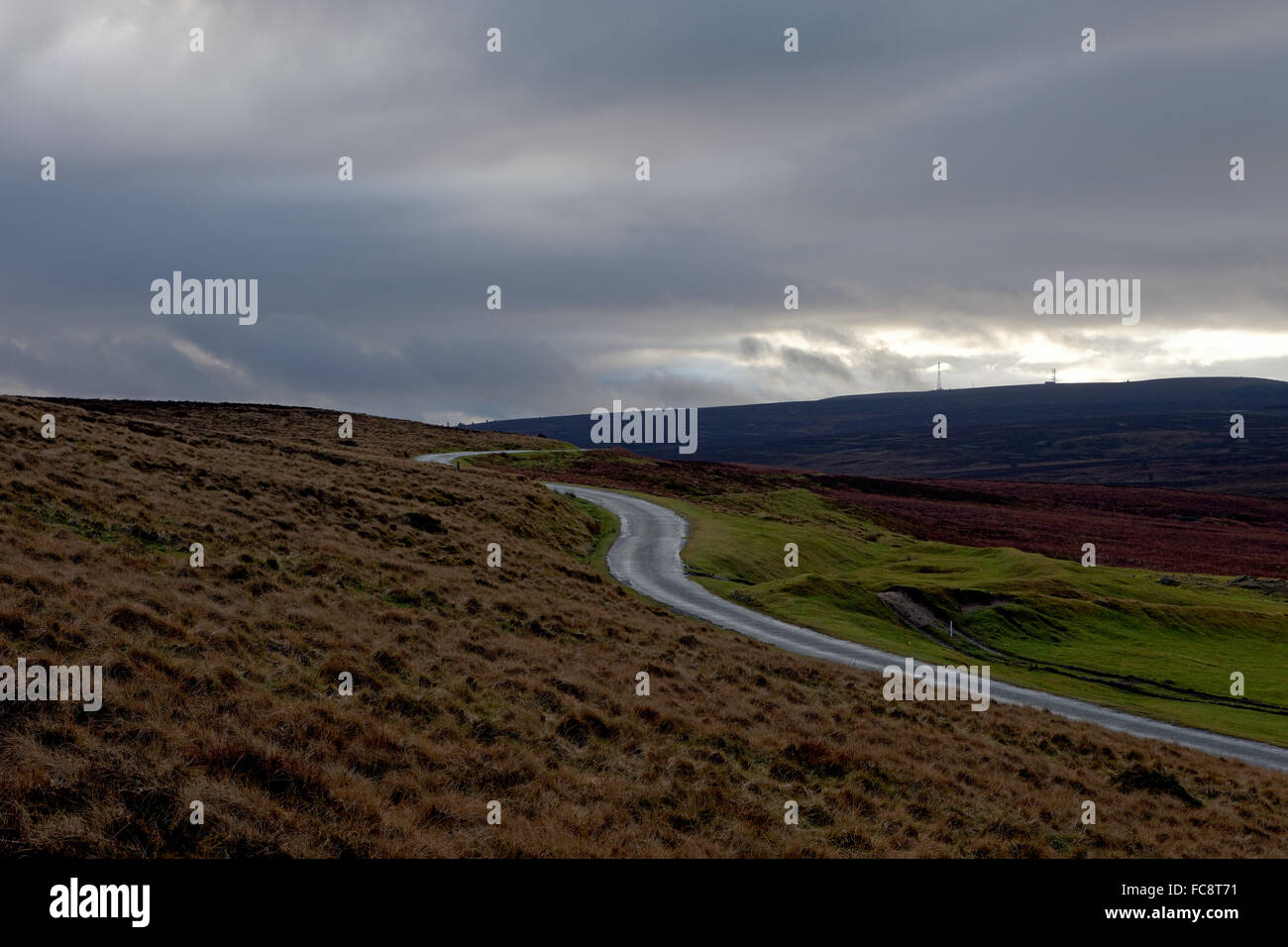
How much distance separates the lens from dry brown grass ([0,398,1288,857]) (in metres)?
A: 9.82

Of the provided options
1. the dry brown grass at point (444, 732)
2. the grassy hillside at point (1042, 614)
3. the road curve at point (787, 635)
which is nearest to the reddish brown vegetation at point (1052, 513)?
the grassy hillside at point (1042, 614)

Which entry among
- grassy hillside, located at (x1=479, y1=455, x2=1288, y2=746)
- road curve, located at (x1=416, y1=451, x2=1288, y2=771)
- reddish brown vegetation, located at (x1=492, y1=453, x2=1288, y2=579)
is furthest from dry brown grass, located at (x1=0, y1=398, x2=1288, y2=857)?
reddish brown vegetation, located at (x1=492, y1=453, x2=1288, y2=579)

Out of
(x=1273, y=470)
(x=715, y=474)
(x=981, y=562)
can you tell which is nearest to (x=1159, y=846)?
(x=981, y=562)

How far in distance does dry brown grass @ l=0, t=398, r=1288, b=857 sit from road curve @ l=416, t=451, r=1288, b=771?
3.04 meters

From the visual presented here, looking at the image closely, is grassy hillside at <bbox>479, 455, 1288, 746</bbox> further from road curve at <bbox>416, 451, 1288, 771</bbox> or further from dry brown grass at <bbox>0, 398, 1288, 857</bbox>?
dry brown grass at <bbox>0, 398, 1288, 857</bbox>

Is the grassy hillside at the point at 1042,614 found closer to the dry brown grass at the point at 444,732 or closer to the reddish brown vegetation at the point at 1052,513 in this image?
the dry brown grass at the point at 444,732

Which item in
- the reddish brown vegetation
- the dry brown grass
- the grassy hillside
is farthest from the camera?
the reddish brown vegetation

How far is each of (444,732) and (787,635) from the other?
2094 cm

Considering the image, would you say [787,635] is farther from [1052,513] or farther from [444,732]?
[1052,513]

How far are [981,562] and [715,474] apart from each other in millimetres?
49067

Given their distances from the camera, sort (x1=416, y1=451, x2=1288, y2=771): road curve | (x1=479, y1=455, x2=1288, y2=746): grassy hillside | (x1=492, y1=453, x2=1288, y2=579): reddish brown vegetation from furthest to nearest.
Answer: (x1=492, y1=453, x2=1288, y2=579): reddish brown vegetation, (x1=479, y1=455, x2=1288, y2=746): grassy hillside, (x1=416, y1=451, x2=1288, y2=771): road curve
